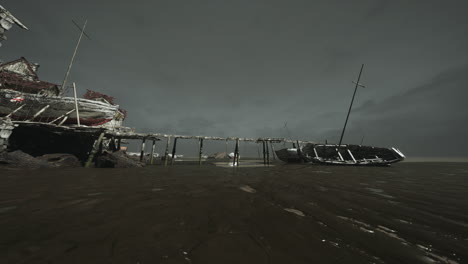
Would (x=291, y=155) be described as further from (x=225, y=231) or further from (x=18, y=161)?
(x=18, y=161)

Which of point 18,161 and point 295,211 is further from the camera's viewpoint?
point 18,161

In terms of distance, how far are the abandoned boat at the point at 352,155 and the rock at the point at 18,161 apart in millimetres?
24390

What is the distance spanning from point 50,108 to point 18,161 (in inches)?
305

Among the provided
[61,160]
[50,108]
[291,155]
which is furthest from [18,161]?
[291,155]

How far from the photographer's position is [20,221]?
8.02 feet

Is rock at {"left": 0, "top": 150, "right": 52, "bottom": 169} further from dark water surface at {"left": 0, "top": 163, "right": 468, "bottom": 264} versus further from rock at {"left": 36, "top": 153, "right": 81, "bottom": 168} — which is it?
dark water surface at {"left": 0, "top": 163, "right": 468, "bottom": 264}

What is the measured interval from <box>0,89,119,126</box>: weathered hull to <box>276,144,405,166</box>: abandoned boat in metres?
23.0

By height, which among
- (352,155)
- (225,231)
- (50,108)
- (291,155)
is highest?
(50,108)

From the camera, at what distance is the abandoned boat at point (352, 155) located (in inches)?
812

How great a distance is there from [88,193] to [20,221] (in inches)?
79.5

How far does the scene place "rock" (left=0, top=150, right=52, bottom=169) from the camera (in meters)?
9.01

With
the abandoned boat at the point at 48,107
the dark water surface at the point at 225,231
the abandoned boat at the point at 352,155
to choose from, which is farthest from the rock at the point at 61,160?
the abandoned boat at the point at 352,155

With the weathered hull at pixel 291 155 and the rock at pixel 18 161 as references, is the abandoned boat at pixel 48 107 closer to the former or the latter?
the rock at pixel 18 161

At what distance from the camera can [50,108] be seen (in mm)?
14719
